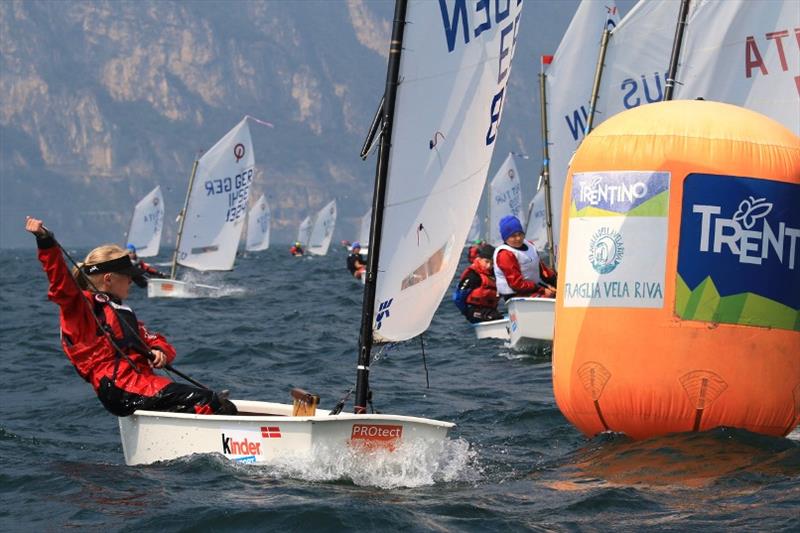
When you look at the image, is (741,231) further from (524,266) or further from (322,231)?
(322,231)

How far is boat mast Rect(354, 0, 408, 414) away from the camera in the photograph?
305 inches

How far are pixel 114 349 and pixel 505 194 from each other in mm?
42513

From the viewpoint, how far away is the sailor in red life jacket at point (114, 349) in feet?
24.6

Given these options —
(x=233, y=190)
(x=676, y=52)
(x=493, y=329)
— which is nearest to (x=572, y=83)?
(x=493, y=329)

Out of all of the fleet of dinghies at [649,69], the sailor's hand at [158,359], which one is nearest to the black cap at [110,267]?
the sailor's hand at [158,359]

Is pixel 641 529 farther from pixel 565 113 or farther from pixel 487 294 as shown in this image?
pixel 565 113

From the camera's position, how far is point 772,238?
304 inches

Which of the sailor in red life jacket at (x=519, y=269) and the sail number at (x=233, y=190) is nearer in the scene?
the sailor in red life jacket at (x=519, y=269)

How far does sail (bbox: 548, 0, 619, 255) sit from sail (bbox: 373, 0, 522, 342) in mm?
9154

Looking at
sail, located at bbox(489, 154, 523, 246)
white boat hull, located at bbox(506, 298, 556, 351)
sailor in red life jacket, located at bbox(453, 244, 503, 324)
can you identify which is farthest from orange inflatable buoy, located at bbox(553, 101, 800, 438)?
sail, located at bbox(489, 154, 523, 246)

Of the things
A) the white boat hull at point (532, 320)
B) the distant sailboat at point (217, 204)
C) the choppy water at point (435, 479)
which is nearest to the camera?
the choppy water at point (435, 479)

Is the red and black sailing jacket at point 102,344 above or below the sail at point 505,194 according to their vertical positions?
below

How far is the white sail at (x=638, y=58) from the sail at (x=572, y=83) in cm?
130

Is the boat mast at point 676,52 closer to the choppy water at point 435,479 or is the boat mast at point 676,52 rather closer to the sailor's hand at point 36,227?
the choppy water at point 435,479
